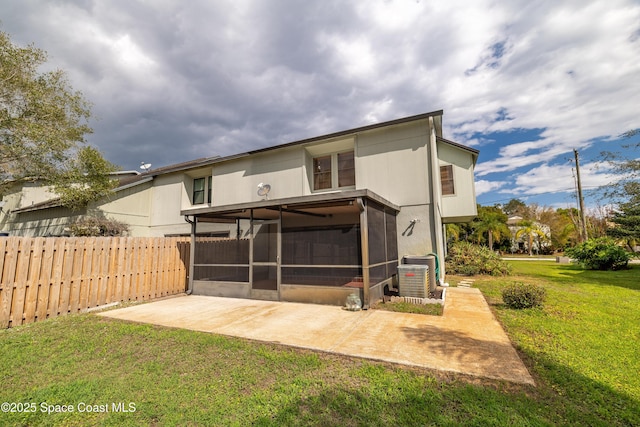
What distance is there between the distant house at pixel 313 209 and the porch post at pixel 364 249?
A: 1.0 inches

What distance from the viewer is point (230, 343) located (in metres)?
Result: 4.35

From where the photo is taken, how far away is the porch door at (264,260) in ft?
26.2

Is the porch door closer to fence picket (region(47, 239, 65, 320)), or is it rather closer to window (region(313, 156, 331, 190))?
window (region(313, 156, 331, 190))

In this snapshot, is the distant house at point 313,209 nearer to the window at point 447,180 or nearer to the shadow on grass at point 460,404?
the window at point 447,180

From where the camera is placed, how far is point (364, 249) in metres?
6.62

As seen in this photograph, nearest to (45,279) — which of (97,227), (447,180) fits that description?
(97,227)

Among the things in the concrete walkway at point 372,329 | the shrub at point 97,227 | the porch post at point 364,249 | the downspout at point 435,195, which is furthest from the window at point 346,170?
the shrub at point 97,227

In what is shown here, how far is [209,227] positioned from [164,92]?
6.97 m

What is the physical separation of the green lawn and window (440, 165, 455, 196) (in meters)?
6.96

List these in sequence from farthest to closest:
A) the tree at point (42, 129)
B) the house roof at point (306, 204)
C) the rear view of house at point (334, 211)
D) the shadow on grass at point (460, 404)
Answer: the tree at point (42, 129) < the rear view of house at point (334, 211) < the house roof at point (306, 204) < the shadow on grass at point (460, 404)

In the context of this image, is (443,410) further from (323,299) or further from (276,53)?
(276,53)

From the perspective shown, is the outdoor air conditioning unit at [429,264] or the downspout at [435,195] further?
the downspout at [435,195]

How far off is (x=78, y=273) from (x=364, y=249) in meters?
7.05

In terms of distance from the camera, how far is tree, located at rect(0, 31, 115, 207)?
1072cm
